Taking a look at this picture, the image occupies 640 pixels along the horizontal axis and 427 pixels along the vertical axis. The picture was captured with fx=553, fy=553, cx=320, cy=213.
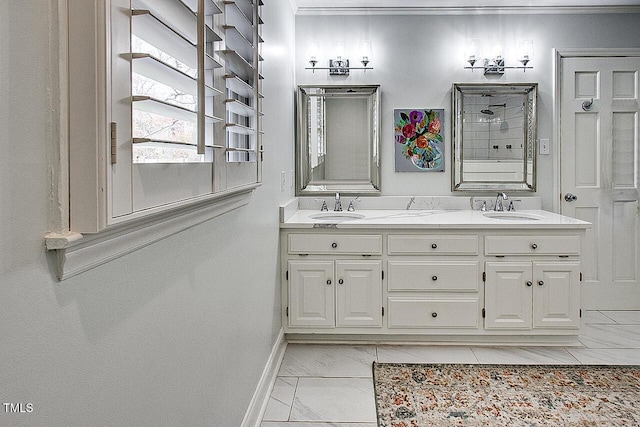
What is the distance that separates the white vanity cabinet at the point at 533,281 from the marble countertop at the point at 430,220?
9 centimetres

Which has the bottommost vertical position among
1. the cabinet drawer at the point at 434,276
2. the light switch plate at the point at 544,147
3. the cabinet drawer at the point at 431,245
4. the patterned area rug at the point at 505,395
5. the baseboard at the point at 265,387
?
the patterned area rug at the point at 505,395

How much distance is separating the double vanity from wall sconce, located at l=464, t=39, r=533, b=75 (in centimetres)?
121

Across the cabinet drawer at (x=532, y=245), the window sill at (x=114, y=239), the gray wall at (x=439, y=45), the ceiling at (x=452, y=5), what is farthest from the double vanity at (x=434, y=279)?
the window sill at (x=114, y=239)

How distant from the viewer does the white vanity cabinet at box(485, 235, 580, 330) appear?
332 centimetres

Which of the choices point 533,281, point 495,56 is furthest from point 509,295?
point 495,56

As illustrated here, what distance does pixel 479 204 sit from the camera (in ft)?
13.2

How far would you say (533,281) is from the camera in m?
3.32

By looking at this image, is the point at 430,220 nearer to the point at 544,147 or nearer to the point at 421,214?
the point at 421,214

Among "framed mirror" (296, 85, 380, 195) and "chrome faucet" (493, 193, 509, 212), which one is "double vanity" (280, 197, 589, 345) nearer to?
"chrome faucet" (493, 193, 509, 212)

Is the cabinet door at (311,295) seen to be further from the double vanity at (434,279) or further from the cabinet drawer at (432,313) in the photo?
the cabinet drawer at (432,313)

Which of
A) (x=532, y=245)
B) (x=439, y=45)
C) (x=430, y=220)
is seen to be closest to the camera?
(x=532, y=245)

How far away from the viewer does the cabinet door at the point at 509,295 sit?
10.9ft

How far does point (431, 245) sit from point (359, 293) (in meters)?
0.53

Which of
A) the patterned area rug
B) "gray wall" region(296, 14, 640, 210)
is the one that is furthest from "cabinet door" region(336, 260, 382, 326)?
"gray wall" region(296, 14, 640, 210)
